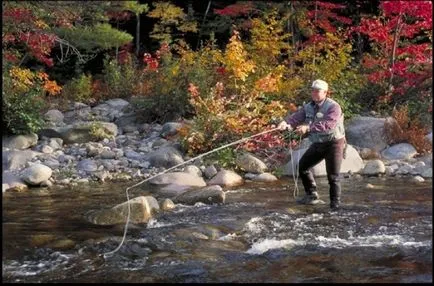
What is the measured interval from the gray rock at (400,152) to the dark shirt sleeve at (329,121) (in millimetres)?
4820

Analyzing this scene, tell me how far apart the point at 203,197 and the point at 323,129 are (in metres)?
2.08

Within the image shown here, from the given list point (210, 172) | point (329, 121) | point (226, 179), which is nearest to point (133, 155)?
point (210, 172)

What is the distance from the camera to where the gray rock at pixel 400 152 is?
1215cm

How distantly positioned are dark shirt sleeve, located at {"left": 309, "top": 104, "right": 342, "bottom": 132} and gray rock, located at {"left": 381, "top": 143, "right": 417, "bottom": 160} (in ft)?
15.8

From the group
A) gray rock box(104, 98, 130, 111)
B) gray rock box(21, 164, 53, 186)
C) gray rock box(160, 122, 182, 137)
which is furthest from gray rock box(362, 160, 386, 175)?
gray rock box(104, 98, 130, 111)

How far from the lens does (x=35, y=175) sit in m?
10.2

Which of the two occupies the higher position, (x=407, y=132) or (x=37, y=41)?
(x=37, y=41)

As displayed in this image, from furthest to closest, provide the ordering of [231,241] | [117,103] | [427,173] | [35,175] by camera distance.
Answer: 1. [117,103]
2. [427,173]
3. [35,175]
4. [231,241]

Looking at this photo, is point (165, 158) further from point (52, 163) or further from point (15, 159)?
point (15, 159)

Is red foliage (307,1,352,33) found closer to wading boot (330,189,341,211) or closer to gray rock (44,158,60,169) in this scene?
gray rock (44,158,60,169)

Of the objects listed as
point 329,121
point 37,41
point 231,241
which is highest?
point 37,41

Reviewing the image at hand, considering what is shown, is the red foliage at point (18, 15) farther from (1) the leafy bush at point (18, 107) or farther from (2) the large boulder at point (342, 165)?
(2) the large boulder at point (342, 165)

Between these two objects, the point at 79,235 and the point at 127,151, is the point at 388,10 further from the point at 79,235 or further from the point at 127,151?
the point at 79,235

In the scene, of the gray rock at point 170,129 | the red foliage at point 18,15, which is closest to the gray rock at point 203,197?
the red foliage at point 18,15
